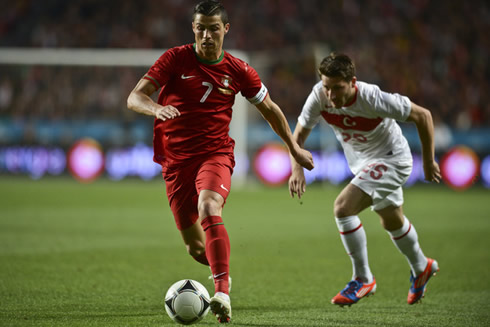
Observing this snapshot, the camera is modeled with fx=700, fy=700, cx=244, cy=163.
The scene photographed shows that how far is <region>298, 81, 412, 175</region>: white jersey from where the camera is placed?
528 cm

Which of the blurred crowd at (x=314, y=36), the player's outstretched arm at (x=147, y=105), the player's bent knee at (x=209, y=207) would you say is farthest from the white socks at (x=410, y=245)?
the blurred crowd at (x=314, y=36)

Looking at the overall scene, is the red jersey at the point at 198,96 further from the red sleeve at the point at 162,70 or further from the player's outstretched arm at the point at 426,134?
the player's outstretched arm at the point at 426,134

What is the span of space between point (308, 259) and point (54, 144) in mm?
12880

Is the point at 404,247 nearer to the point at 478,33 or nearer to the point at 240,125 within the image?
the point at 240,125

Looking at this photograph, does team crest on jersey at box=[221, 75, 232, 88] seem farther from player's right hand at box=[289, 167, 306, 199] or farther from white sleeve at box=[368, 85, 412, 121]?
white sleeve at box=[368, 85, 412, 121]

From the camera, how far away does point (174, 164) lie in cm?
498

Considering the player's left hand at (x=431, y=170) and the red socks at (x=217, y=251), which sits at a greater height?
the player's left hand at (x=431, y=170)

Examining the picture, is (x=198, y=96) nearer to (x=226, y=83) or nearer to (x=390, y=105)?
(x=226, y=83)

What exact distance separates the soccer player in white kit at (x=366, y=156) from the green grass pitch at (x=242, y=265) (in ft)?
0.97

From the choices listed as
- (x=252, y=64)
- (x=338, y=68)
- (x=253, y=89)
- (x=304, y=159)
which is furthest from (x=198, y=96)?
(x=252, y=64)

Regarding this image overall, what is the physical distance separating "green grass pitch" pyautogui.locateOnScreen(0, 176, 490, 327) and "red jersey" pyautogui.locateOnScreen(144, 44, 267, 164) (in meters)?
1.19

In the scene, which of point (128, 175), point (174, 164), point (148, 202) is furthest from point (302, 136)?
point (128, 175)

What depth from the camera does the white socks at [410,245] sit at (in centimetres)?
562

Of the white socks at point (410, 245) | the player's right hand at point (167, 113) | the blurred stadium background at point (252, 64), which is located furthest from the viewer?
the blurred stadium background at point (252, 64)
